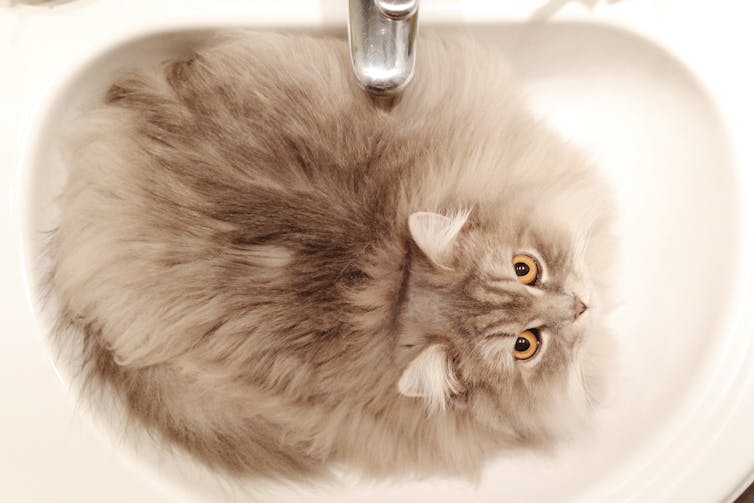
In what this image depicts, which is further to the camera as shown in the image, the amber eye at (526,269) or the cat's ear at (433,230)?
the amber eye at (526,269)

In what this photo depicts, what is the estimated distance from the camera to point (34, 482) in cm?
98

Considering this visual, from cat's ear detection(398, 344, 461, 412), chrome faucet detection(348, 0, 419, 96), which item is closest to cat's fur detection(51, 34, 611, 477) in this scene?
cat's ear detection(398, 344, 461, 412)

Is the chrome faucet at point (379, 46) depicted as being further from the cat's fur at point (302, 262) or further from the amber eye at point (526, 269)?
the amber eye at point (526, 269)

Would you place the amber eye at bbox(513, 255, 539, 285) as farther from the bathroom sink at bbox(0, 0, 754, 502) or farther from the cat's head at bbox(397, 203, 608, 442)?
the bathroom sink at bbox(0, 0, 754, 502)

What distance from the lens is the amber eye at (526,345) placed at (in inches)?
41.9

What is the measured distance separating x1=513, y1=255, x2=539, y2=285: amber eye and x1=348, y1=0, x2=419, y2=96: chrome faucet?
1.16ft

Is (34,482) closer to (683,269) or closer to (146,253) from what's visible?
(146,253)

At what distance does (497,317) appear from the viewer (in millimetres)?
1002

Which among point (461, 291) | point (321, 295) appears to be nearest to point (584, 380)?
point (461, 291)

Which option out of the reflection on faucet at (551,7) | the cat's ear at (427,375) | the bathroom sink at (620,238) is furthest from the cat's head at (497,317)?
the reflection on faucet at (551,7)

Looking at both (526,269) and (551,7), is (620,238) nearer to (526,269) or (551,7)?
(526,269)

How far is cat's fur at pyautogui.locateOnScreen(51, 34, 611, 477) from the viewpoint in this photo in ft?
3.22

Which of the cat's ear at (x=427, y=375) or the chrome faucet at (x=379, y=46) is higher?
the chrome faucet at (x=379, y=46)

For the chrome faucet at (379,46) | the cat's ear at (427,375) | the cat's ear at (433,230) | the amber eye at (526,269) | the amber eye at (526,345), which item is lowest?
the cat's ear at (427,375)
